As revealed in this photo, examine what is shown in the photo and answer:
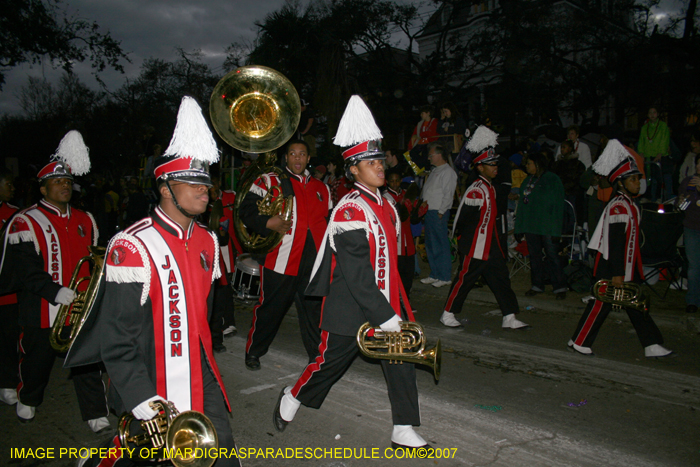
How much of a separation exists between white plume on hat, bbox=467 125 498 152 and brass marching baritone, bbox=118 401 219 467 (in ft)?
18.4

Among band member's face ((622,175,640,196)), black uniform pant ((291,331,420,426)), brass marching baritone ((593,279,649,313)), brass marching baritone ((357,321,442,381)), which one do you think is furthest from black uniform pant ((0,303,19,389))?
band member's face ((622,175,640,196))

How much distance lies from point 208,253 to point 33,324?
6.84 ft

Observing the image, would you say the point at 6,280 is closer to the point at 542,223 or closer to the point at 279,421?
the point at 279,421

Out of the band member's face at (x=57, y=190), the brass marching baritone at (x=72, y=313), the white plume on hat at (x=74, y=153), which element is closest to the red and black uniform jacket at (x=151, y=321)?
the brass marching baritone at (x=72, y=313)

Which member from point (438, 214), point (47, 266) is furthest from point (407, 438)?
point (438, 214)

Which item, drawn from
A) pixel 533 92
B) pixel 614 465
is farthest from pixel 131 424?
pixel 533 92

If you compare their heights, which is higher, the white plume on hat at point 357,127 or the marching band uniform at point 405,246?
the white plume on hat at point 357,127

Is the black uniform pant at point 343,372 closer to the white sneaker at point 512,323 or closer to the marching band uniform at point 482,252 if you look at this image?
the marching band uniform at point 482,252

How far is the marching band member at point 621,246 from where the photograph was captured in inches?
205

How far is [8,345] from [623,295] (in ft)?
18.9

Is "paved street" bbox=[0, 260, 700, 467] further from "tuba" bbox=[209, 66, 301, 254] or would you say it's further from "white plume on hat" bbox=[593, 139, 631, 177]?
"white plume on hat" bbox=[593, 139, 631, 177]

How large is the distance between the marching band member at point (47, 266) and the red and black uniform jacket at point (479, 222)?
173 inches

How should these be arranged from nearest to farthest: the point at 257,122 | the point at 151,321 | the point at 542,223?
the point at 151,321, the point at 257,122, the point at 542,223

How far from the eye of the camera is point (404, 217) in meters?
7.52
